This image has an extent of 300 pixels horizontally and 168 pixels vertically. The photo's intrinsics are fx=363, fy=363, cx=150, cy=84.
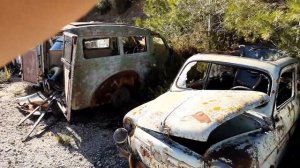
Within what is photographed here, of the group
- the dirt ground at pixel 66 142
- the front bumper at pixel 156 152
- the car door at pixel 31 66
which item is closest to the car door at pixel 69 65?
the dirt ground at pixel 66 142

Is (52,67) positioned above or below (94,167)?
above

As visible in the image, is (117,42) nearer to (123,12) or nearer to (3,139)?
(3,139)

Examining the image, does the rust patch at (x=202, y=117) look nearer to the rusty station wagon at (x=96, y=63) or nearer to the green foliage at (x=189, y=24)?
the rusty station wagon at (x=96, y=63)

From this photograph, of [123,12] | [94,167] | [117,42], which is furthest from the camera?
[123,12]

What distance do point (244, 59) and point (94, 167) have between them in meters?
2.78

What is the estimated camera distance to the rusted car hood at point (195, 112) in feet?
12.4

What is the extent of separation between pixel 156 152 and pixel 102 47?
394 centimetres

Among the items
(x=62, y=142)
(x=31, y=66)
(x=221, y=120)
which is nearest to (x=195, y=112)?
(x=221, y=120)

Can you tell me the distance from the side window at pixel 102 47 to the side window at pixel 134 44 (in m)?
0.44

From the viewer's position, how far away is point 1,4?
26.1 inches

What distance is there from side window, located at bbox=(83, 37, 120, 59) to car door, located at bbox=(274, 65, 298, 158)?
3.50 metres

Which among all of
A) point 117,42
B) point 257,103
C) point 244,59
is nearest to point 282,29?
point 244,59

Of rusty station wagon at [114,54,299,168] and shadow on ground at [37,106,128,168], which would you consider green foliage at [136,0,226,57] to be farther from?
rusty station wagon at [114,54,299,168]

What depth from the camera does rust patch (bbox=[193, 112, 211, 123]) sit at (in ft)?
12.7
